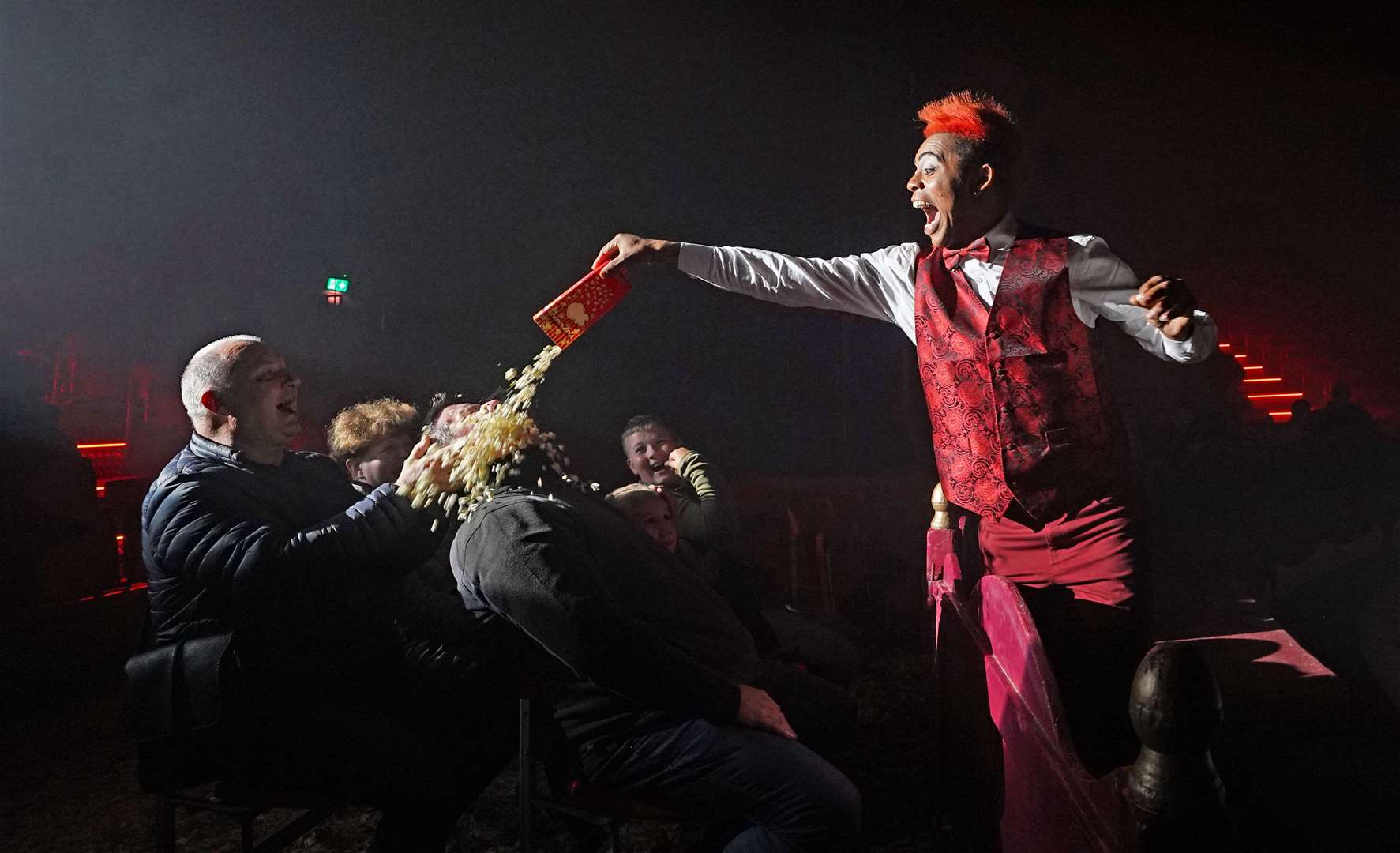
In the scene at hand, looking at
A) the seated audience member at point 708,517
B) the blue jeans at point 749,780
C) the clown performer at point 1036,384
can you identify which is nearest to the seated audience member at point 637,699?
the blue jeans at point 749,780

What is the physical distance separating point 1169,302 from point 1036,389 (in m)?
0.26

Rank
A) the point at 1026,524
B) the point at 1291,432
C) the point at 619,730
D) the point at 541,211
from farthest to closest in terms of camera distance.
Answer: the point at 1291,432 → the point at 541,211 → the point at 1026,524 → the point at 619,730

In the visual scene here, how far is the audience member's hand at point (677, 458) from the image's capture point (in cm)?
263

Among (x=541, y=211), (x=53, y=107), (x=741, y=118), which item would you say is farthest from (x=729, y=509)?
(x=53, y=107)

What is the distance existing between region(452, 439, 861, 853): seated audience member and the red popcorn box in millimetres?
388

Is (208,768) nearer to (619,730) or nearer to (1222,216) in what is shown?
(619,730)

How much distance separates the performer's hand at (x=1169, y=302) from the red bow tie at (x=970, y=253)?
1.01 feet

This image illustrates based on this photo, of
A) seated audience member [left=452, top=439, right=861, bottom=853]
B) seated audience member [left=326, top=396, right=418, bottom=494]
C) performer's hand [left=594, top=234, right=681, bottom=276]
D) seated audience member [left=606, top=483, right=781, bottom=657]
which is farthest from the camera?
seated audience member [left=326, top=396, right=418, bottom=494]

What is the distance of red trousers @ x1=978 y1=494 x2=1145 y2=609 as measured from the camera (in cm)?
143

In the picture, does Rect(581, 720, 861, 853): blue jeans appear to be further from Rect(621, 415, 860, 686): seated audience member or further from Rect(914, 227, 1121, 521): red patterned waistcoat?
Rect(621, 415, 860, 686): seated audience member

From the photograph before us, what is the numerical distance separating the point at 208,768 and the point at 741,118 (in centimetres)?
314

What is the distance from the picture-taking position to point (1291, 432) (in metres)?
4.29

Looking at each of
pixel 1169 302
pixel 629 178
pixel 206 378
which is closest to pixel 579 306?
pixel 206 378

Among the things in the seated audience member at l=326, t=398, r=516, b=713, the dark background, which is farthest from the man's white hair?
the dark background
